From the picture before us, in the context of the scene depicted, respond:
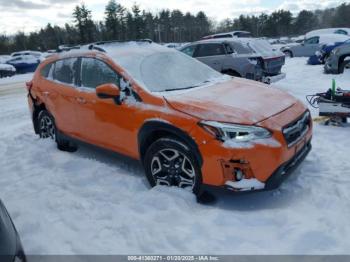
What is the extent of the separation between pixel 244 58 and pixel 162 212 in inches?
289

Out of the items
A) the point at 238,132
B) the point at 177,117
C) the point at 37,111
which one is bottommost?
the point at 37,111

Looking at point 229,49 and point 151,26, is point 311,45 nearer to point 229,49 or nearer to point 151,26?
point 229,49

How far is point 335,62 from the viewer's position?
1268 centimetres

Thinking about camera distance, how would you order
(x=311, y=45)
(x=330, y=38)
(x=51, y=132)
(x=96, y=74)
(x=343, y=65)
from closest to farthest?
(x=96, y=74), (x=51, y=132), (x=343, y=65), (x=330, y=38), (x=311, y=45)

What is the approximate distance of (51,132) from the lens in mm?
6219

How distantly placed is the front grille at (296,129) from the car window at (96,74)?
207 cm

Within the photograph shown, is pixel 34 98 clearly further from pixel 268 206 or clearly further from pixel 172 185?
pixel 268 206

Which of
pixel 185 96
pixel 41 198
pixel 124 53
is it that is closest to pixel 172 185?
pixel 185 96

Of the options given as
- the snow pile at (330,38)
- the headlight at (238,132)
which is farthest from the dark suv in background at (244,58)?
the snow pile at (330,38)

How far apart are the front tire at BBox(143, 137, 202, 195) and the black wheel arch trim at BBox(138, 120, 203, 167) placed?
0.07m

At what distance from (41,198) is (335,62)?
1155cm

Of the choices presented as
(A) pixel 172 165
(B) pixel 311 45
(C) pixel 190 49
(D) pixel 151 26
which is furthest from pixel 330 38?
(D) pixel 151 26

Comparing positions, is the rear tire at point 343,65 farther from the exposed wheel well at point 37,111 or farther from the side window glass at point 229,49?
the exposed wheel well at point 37,111

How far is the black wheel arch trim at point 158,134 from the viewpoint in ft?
12.0
